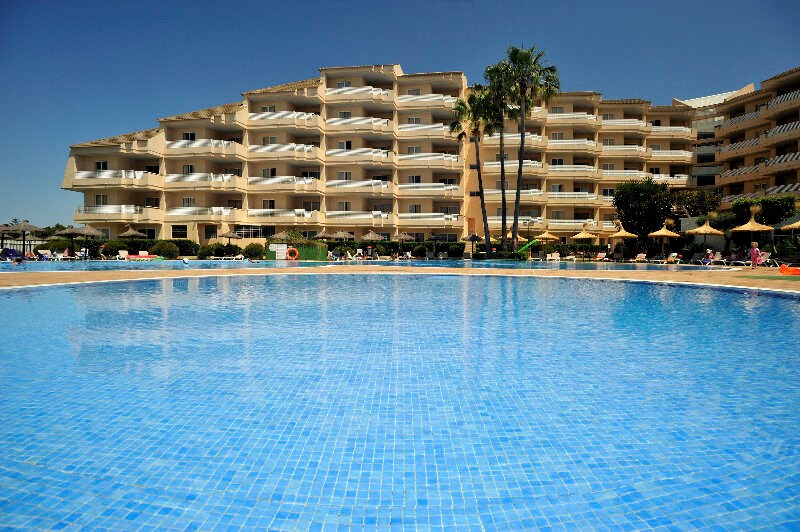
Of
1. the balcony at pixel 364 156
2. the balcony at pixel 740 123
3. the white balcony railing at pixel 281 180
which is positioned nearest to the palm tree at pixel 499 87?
the balcony at pixel 364 156

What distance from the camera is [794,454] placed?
481 centimetres

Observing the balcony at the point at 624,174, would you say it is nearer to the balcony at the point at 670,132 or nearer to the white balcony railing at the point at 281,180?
the balcony at the point at 670,132

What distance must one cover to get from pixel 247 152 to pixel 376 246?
16.8 metres

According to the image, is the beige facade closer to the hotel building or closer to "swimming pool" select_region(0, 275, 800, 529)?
the hotel building

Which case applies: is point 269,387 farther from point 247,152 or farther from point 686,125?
point 686,125

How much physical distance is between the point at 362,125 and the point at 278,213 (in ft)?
40.9

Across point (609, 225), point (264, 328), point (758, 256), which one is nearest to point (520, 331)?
point (264, 328)

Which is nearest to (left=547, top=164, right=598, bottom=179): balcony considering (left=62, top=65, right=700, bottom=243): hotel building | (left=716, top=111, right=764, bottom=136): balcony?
(left=62, top=65, right=700, bottom=243): hotel building

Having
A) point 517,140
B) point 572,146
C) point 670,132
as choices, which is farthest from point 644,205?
point 670,132

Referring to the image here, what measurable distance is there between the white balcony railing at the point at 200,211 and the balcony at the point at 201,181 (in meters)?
2.22

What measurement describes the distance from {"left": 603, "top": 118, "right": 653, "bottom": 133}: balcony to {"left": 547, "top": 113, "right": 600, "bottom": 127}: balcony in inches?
104

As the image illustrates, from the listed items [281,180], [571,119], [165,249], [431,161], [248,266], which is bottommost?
[248,266]

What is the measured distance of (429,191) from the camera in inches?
1939

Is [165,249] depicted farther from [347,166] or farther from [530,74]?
[530,74]
